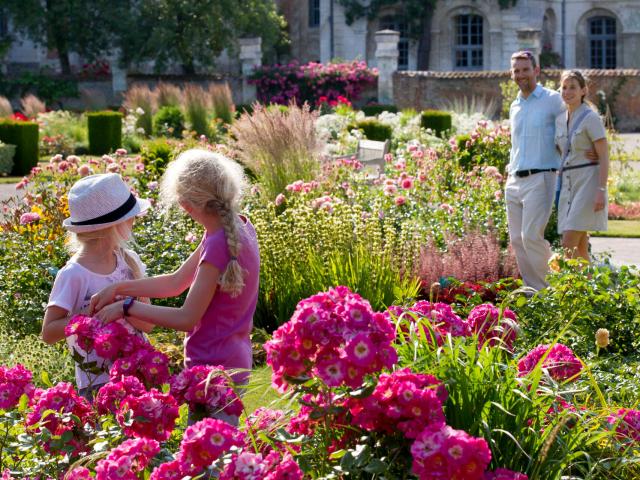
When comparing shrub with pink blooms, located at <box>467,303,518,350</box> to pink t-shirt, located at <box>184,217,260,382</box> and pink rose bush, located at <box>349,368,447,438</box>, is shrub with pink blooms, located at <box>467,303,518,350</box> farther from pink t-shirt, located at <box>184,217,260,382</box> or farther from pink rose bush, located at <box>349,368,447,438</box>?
pink rose bush, located at <box>349,368,447,438</box>

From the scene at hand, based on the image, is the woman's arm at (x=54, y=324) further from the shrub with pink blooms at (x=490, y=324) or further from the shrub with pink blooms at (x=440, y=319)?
the shrub with pink blooms at (x=490, y=324)

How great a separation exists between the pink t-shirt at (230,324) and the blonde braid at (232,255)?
1.0 inches

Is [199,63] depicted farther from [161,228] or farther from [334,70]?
[161,228]

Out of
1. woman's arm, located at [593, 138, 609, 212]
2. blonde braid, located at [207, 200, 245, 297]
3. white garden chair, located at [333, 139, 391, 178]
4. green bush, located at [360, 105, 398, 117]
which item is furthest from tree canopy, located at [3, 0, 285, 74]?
blonde braid, located at [207, 200, 245, 297]

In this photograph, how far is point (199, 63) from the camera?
33812 millimetres

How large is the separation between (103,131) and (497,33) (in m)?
17.6

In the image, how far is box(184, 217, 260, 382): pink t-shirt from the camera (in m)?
3.36

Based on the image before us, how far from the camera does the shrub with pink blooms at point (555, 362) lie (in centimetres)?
330

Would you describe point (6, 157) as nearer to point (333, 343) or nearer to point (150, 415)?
point (150, 415)

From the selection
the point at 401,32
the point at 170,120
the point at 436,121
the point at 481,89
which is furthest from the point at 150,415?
the point at 401,32

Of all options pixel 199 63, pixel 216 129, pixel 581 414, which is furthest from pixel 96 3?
pixel 581 414

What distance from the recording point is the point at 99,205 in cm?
335

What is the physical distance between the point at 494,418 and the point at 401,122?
16.9m

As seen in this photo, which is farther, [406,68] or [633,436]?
[406,68]
